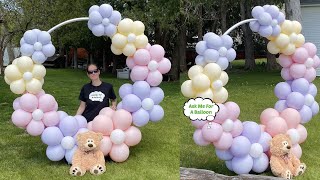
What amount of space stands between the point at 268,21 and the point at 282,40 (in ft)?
0.92

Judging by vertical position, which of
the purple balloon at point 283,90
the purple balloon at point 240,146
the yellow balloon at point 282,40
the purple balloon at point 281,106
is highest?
the yellow balloon at point 282,40

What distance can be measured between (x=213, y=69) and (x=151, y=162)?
1585 mm

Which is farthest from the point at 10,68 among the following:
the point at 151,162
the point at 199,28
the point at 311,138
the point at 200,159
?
the point at 311,138

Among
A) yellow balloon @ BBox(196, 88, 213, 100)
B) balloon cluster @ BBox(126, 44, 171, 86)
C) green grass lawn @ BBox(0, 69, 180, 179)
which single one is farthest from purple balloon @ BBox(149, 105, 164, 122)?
yellow balloon @ BBox(196, 88, 213, 100)

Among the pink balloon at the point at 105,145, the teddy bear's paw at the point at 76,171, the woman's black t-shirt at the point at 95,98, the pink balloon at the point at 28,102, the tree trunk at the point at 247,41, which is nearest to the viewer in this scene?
the teddy bear's paw at the point at 76,171

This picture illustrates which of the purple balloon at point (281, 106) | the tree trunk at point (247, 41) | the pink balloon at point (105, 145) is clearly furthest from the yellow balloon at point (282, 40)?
the tree trunk at point (247, 41)

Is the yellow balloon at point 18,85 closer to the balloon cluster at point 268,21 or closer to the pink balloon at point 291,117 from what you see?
the balloon cluster at point 268,21

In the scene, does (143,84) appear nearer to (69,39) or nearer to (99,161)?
(99,161)

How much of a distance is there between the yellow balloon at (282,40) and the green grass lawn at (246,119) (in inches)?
50.6

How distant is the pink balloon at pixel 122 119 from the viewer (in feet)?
16.6

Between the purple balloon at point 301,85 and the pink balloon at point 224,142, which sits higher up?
the purple balloon at point 301,85

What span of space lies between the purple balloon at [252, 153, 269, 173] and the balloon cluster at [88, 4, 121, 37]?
2020mm

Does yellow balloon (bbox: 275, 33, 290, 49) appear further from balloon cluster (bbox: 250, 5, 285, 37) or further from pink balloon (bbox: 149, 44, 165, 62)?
pink balloon (bbox: 149, 44, 165, 62)

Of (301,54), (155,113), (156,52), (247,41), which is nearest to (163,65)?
(156,52)
